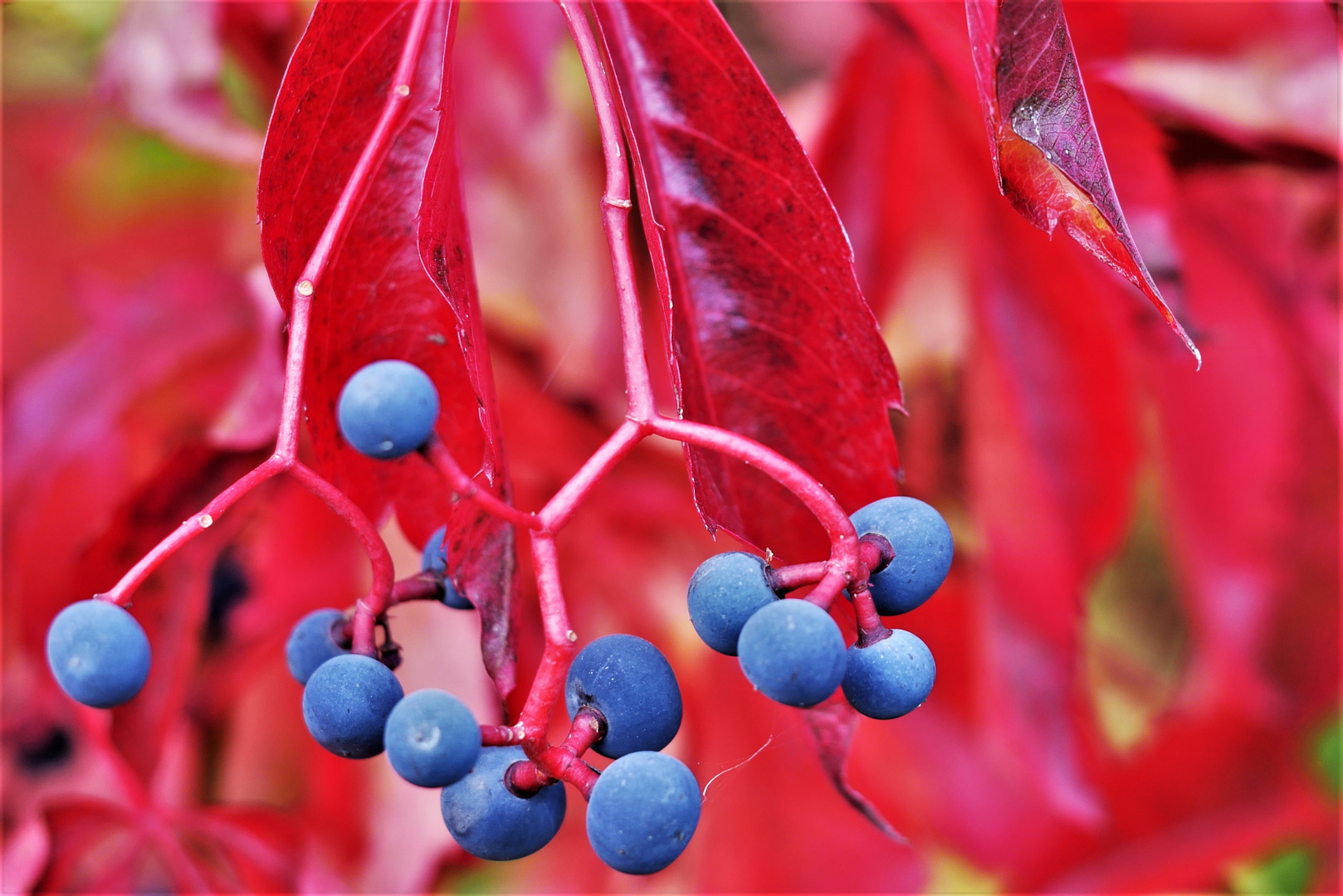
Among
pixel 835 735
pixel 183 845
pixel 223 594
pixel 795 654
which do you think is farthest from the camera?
pixel 223 594

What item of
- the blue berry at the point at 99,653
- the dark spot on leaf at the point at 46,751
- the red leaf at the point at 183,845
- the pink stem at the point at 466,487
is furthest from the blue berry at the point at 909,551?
the dark spot on leaf at the point at 46,751

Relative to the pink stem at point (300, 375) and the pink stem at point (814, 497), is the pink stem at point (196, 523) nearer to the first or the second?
the pink stem at point (300, 375)

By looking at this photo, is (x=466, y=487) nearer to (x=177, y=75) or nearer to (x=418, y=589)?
(x=418, y=589)

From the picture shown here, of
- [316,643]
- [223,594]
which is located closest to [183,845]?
[223,594]

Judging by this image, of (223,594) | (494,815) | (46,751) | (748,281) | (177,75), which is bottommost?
(46,751)

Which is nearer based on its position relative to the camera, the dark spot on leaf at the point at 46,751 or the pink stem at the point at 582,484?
the pink stem at the point at 582,484

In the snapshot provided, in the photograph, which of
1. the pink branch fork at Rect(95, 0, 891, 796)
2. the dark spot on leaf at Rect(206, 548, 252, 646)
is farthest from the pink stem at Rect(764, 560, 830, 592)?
the dark spot on leaf at Rect(206, 548, 252, 646)
